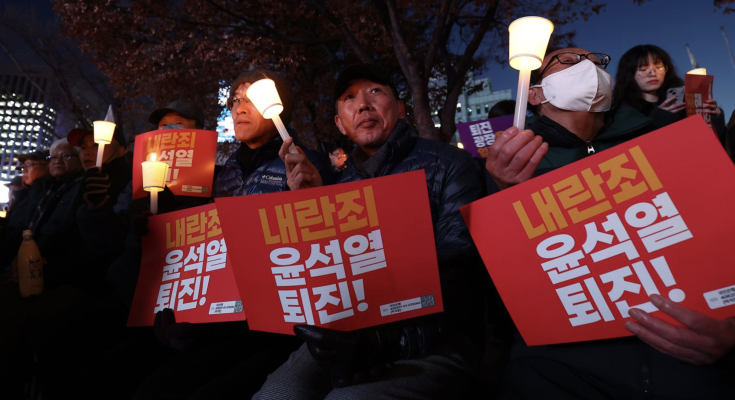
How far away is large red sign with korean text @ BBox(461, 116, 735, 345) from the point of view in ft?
3.76

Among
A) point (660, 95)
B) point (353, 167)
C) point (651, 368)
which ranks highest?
point (660, 95)

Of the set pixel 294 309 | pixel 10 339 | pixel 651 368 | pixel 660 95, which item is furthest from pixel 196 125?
pixel 660 95

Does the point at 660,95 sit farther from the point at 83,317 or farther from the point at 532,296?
the point at 83,317

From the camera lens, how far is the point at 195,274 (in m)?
2.02

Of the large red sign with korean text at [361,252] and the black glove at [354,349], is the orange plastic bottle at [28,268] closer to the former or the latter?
the large red sign with korean text at [361,252]

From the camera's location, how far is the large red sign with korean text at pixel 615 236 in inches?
45.1

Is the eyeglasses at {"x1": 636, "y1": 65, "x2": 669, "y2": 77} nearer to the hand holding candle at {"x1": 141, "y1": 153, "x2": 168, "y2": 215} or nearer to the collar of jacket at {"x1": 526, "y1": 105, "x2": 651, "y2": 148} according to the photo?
the collar of jacket at {"x1": 526, "y1": 105, "x2": 651, "y2": 148}

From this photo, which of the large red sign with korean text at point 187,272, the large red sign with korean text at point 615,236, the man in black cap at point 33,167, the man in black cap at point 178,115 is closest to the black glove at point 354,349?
the large red sign with korean text at point 615,236

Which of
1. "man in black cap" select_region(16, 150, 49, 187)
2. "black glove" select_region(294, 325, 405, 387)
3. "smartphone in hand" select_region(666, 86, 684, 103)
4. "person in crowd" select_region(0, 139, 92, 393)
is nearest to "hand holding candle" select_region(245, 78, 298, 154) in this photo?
"black glove" select_region(294, 325, 405, 387)

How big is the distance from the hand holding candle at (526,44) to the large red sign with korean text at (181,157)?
7.37 feet

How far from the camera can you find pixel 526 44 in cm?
118

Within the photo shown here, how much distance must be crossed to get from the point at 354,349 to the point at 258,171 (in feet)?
5.34

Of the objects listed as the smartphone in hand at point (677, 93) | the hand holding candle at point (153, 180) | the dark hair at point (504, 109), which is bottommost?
the hand holding candle at point (153, 180)

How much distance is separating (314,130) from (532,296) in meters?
15.1
